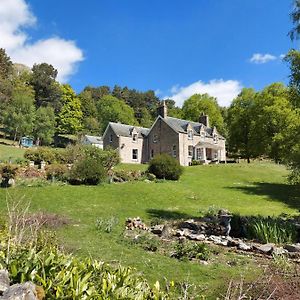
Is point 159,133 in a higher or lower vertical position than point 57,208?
higher

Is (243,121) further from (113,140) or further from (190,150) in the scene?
(113,140)

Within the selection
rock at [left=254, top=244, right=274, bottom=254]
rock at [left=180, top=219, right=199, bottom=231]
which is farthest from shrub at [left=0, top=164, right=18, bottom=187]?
rock at [left=254, top=244, right=274, bottom=254]

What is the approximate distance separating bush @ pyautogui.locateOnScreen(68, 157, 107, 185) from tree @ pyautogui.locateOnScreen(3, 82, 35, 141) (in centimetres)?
3729

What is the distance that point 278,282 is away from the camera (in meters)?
7.33

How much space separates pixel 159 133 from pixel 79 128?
34312 mm

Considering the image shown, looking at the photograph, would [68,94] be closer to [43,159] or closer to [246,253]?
[43,159]

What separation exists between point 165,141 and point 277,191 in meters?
21.9

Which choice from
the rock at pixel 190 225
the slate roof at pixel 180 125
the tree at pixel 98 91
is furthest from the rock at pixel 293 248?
the tree at pixel 98 91

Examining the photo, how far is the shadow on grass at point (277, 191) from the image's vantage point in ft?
81.4

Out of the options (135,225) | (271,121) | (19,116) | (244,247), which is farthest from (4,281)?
(19,116)

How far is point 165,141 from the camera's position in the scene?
1937 inches

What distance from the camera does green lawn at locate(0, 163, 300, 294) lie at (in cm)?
890

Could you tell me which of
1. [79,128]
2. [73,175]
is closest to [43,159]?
[73,175]

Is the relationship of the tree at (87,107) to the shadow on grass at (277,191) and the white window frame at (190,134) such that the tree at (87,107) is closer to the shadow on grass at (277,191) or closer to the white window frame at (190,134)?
the white window frame at (190,134)
